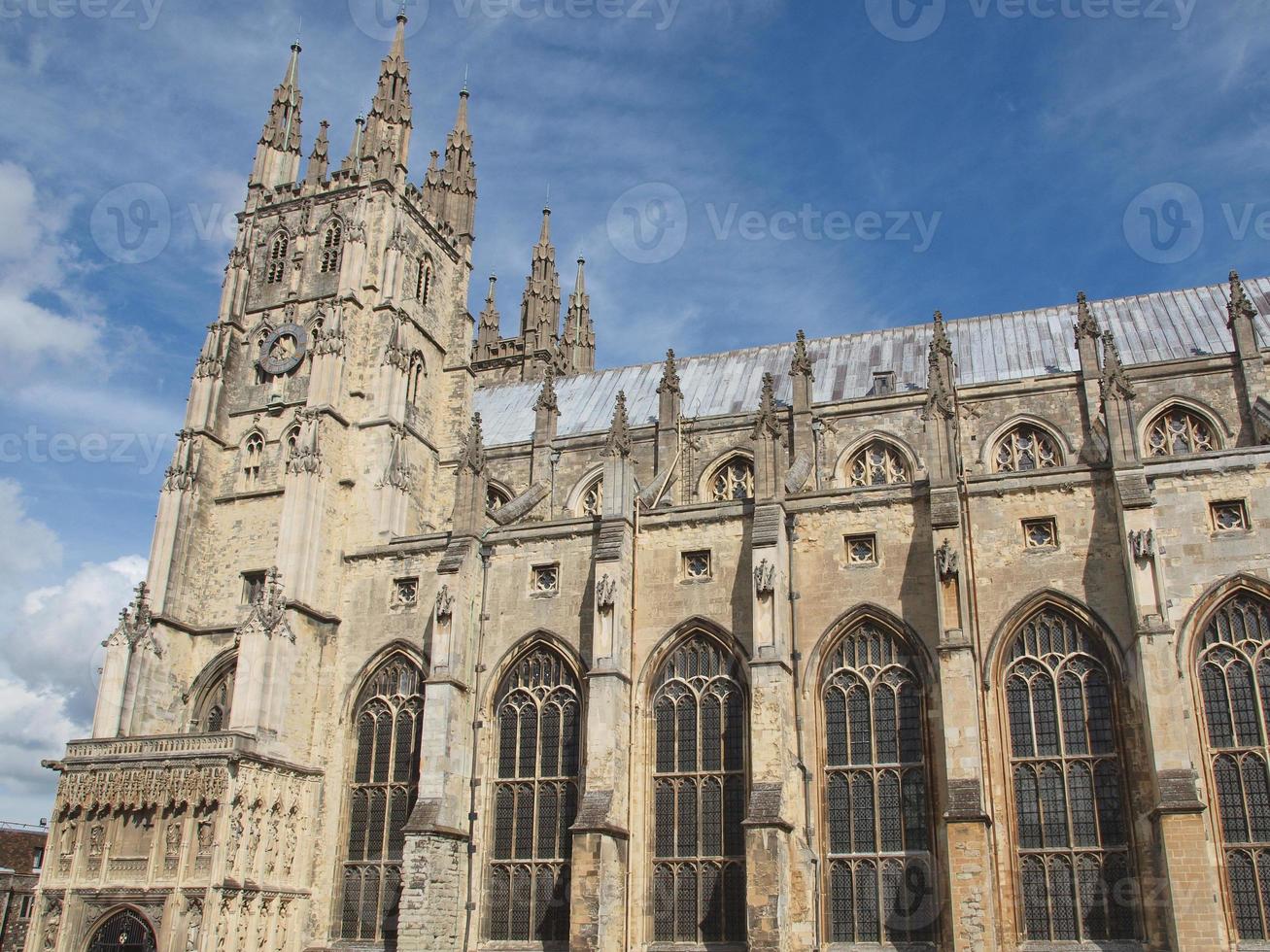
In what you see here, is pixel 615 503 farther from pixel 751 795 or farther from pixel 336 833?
pixel 336 833

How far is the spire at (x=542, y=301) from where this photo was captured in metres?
51.6

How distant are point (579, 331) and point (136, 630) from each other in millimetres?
27768

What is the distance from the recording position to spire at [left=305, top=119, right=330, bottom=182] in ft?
131

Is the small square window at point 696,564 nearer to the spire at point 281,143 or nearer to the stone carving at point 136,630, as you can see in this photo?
the stone carving at point 136,630

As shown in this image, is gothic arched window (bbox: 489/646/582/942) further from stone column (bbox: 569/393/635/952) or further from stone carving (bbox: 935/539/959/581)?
stone carving (bbox: 935/539/959/581)

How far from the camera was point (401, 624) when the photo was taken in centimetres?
3155

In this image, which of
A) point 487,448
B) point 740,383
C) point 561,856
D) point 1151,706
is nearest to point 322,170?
point 487,448

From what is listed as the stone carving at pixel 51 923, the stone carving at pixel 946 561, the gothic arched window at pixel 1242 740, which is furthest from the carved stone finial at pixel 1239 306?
the stone carving at pixel 51 923

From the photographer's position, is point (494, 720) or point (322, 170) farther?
point (322, 170)

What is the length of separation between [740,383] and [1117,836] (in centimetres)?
1990

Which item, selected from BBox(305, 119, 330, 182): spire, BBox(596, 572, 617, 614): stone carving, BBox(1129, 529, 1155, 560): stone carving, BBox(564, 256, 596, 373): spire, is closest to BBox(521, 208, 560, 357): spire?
BBox(564, 256, 596, 373): spire

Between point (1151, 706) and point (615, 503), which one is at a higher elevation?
point (615, 503)

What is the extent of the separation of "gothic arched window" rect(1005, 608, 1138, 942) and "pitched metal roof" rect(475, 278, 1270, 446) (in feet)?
38.3

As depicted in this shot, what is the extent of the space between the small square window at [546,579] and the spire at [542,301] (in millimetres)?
21871
